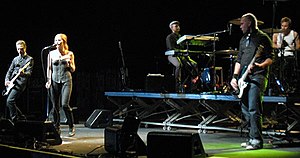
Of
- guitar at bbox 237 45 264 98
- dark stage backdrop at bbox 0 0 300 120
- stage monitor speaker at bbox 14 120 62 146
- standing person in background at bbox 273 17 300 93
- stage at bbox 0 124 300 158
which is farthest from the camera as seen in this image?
dark stage backdrop at bbox 0 0 300 120

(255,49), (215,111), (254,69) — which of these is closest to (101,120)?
(215,111)

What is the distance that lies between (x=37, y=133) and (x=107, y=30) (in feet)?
28.2

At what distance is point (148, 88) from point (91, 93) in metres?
3.11

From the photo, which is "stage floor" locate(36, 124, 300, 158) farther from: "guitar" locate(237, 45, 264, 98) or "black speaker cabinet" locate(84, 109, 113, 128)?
"guitar" locate(237, 45, 264, 98)

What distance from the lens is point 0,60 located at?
14.2 m

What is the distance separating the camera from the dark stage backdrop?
14.7 metres

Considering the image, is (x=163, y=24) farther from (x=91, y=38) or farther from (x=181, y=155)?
(x=181, y=155)

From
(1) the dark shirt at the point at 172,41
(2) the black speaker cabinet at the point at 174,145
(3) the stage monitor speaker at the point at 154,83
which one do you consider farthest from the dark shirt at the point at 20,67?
(2) the black speaker cabinet at the point at 174,145

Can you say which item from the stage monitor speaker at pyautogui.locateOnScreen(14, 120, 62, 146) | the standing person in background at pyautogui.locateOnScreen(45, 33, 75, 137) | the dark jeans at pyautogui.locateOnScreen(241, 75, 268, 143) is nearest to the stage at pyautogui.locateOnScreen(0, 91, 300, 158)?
the stage monitor speaker at pyautogui.locateOnScreen(14, 120, 62, 146)

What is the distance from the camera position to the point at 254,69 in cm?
745

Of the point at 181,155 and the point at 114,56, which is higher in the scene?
the point at 114,56

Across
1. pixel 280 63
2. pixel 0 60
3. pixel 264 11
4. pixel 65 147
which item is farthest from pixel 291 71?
pixel 0 60

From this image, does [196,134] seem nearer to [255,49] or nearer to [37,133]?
Result: [255,49]

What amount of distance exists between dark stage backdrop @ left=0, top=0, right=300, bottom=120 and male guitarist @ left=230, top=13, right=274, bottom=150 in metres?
6.99
